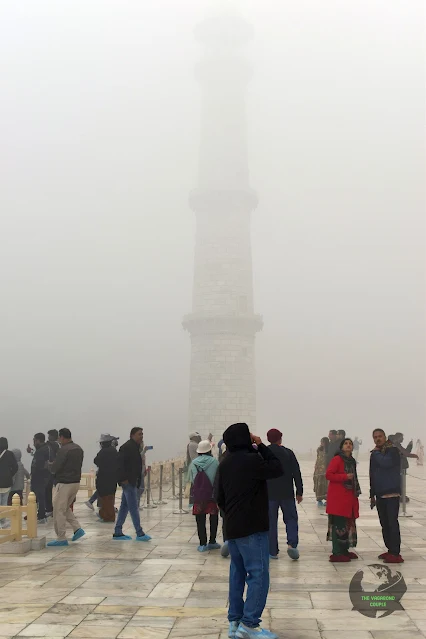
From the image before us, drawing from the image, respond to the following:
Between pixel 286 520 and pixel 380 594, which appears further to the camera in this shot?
pixel 286 520

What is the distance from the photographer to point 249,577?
5.77m

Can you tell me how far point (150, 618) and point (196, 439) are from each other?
30.8 ft

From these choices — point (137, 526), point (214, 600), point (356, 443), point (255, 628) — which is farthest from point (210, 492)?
point (356, 443)

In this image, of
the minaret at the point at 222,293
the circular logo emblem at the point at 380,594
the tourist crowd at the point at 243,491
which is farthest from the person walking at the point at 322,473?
the minaret at the point at 222,293

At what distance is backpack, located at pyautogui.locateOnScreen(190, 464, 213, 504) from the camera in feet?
34.1

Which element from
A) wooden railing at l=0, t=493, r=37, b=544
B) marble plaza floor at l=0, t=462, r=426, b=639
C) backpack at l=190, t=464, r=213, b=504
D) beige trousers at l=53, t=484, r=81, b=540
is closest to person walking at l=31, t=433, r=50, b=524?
marble plaza floor at l=0, t=462, r=426, b=639

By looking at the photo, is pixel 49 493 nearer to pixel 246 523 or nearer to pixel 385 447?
pixel 385 447

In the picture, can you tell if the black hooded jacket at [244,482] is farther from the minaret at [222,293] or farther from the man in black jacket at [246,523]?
the minaret at [222,293]

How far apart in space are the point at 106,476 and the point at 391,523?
6.80m

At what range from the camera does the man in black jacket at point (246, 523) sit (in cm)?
571

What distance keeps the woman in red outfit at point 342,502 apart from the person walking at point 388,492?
1.04 feet

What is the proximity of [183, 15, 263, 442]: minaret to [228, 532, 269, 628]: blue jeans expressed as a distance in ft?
109

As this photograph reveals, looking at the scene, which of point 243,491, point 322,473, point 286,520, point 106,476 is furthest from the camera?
point 322,473

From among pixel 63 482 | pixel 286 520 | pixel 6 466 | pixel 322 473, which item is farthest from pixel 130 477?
pixel 322 473
